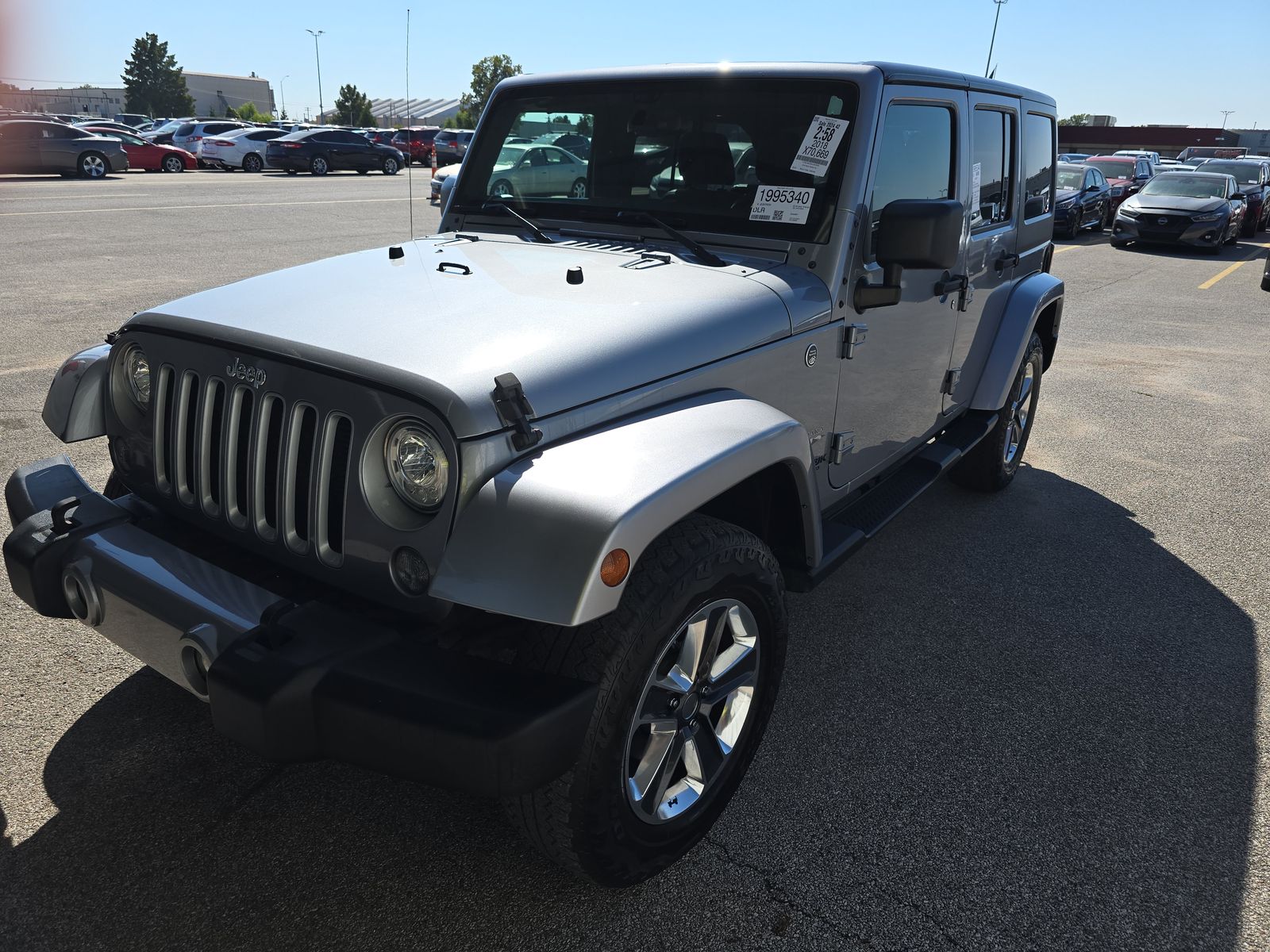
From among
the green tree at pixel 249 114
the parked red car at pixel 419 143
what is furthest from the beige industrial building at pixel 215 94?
the parked red car at pixel 419 143

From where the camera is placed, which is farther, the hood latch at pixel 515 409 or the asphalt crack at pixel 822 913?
the asphalt crack at pixel 822 913

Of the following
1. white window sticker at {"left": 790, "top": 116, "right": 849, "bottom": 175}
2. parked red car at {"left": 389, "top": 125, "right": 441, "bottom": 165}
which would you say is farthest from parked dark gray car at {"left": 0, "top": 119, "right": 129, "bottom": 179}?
white window sticker at {"left": 790, "top": 116, "right": 849, "bottom": 175}

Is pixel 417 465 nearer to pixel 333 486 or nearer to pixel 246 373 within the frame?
pixel 333 486

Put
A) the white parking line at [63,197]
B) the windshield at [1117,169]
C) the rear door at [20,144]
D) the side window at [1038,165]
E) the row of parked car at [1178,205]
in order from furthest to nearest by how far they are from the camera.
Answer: the windshield at [1117,169]
the rear door at [20,144]
the white parking line at [63,197]
the row of parked car at [1178,205]
the side window at [1038,165]

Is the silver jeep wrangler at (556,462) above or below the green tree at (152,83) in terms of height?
below

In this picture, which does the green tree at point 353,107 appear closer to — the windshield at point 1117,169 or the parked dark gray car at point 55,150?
the parked dark gray car at point 55,150

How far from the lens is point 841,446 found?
3244 mm

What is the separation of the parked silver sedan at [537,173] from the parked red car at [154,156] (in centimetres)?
2950

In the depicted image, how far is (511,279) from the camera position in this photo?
2.80 m

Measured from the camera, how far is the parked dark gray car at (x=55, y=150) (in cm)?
2292

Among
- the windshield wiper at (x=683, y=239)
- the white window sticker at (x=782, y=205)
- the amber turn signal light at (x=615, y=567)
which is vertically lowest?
the amber turn signal light at (x=615, y=567)

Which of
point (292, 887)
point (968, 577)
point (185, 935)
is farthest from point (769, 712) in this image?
point (968, 577)

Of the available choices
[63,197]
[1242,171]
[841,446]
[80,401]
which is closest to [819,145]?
[841,446]

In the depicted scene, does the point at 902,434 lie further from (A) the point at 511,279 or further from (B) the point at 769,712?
(A) the point at 511,279
